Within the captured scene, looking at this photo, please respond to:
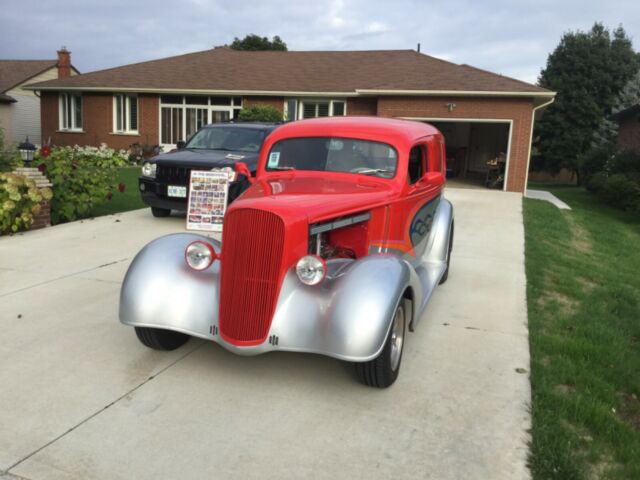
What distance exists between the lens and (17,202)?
820 cm

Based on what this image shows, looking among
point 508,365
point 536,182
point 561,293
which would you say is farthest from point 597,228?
point 536,182

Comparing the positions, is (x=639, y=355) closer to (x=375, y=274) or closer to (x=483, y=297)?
(x=483, y=297)

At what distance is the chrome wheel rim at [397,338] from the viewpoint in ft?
12.3

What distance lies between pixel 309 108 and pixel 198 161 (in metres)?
12.8

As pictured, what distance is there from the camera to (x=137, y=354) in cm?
418

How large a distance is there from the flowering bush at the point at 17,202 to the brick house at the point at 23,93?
25218mm

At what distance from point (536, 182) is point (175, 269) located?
35.4 meters

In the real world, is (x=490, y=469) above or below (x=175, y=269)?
below

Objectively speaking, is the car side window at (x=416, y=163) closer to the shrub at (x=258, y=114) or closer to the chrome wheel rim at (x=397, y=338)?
the chrome wheel rim at (x=397, y=338)

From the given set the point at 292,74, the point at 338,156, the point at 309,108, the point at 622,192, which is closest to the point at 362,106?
the point at 309,108

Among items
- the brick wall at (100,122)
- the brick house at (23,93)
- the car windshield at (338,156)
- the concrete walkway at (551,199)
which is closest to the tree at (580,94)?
the concrete walkway at (551,199)

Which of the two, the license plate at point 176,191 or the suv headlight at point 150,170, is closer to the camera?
the license plate at point 176,191

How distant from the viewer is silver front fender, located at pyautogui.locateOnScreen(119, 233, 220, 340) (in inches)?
143

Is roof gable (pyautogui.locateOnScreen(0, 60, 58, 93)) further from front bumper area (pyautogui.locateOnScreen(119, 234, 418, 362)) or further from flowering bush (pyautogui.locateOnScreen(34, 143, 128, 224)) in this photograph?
front bumper area (pyautogui.locateOnScreen(119, 234, 418, 362))
